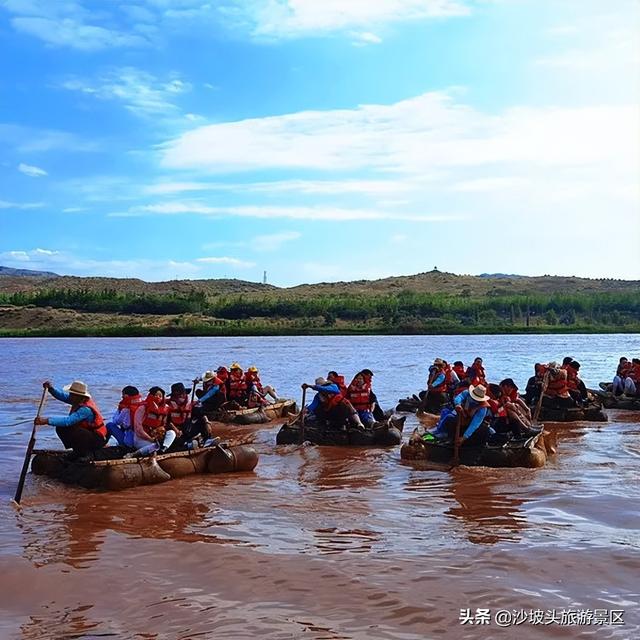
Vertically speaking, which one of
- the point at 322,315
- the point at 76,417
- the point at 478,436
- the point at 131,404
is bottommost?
the point at 478,436

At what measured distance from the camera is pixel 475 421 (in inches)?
532

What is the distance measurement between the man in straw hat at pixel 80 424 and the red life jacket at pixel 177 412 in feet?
3.91

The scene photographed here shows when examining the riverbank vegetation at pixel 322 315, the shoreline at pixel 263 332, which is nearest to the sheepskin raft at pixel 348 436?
the shoreline at pixel 263 332

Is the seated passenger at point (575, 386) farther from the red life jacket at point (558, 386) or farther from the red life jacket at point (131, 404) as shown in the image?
the red life jacket at point (131, 404)

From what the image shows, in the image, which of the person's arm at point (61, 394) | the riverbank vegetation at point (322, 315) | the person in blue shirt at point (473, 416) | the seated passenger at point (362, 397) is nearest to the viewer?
the person's arm at point (61, 394)

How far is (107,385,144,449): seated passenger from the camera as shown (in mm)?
12688

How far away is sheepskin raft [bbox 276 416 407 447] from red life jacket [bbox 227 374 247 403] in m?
4.57

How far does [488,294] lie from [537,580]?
8162cm

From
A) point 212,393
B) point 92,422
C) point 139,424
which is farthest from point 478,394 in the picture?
point 212,393

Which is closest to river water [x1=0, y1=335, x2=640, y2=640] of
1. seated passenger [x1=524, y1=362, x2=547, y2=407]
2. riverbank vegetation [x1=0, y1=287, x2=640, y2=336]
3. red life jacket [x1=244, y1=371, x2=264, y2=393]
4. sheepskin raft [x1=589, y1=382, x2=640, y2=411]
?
seated passenger [x1=524, y1=362, x2=547, y2=407]

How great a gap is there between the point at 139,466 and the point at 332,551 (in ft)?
A: 13.5

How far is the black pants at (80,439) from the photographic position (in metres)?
12.2

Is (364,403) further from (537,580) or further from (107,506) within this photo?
(537,580)

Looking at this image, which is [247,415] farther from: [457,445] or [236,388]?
[457,445]
